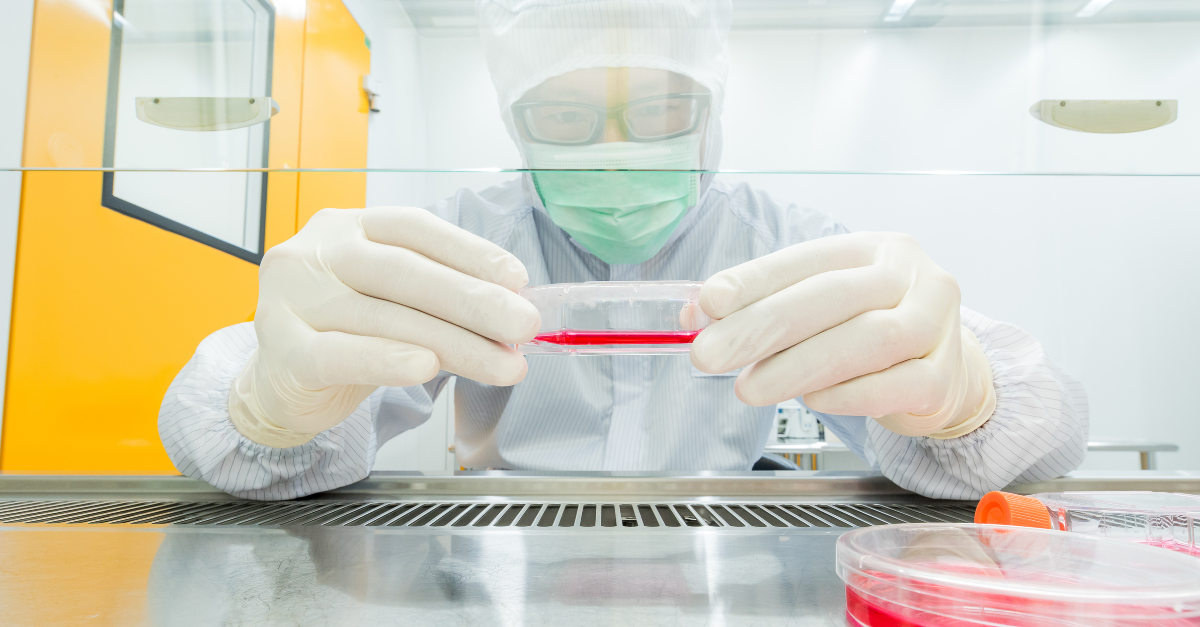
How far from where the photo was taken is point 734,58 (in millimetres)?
591

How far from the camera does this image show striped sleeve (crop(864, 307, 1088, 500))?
72 centimetres

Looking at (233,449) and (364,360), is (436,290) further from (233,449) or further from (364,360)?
(233,449)

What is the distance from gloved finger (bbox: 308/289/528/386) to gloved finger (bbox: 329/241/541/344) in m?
0.01

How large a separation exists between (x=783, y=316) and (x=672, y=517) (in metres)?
0.25

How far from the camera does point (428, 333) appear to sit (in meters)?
0.60

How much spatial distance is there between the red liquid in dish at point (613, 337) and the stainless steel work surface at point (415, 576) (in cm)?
18

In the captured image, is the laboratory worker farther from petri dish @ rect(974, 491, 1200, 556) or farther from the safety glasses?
petri dish @ rect(974, 491, 1200, 556)

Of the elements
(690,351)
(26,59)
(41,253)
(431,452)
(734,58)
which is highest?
(26,59)

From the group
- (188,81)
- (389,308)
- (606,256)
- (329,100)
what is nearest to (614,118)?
(389,308)

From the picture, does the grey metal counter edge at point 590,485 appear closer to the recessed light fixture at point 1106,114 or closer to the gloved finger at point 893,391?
the gloved finger at point 893,391

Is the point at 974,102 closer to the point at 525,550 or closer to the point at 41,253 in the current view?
the point at 525,550

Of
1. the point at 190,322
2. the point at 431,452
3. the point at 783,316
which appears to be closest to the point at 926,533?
the point at 783,316

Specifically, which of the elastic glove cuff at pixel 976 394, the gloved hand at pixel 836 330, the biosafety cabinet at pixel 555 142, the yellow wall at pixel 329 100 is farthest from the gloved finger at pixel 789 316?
the yellow wall at pixel 329 100

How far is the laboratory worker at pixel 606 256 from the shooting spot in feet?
1.88
